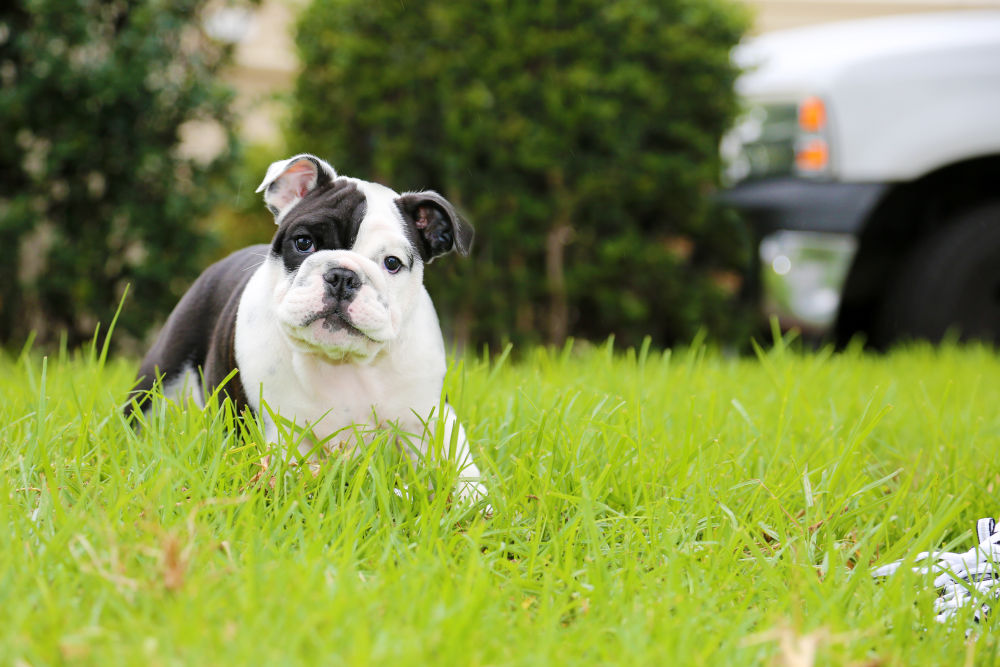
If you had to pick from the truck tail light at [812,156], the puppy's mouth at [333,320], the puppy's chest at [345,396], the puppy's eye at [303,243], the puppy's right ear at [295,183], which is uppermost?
the truck tail light at [812,156]

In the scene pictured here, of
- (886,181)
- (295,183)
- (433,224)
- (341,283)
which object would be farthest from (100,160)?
(886,181)

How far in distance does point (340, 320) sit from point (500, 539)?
2.20 feet

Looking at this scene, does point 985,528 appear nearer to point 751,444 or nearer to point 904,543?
point 904,543

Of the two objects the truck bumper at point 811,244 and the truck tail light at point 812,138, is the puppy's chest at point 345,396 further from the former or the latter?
the truck tail light at point 812,138

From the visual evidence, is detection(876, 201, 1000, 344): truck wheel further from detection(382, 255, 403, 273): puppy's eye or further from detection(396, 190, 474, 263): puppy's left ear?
detection(382, 255, 403, 273): puppy's eye

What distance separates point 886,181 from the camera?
5.27 meters

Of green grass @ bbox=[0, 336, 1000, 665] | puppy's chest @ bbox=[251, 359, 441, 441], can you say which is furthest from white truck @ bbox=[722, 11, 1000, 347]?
puppy's chest @ bbox=[251, 359, 441, 441]

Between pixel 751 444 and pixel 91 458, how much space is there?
1830mm

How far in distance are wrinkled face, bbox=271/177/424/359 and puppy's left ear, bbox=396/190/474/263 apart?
4cm

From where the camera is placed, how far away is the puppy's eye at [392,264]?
98.9 inches

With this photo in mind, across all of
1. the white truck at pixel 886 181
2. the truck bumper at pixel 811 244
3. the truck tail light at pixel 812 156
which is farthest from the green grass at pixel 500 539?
the truck tail light at pixel 812 156

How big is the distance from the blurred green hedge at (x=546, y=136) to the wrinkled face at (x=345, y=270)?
12.4 ft

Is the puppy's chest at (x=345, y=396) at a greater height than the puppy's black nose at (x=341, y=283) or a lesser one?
lesser

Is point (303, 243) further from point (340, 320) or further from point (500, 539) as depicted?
point (500, 539)
